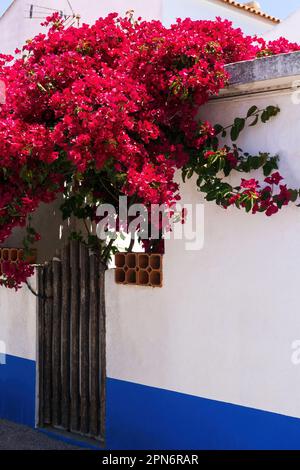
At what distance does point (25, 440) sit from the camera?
6664 millimetres

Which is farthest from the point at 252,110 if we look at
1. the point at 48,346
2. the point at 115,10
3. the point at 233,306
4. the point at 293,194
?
the point at 115,10

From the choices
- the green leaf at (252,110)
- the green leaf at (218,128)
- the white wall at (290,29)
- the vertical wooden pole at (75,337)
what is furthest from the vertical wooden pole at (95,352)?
the white wall at (290,29)

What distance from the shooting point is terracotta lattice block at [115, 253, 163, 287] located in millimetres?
5773

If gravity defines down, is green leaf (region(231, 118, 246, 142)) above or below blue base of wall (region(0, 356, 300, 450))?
above

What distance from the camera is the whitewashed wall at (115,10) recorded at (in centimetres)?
1278

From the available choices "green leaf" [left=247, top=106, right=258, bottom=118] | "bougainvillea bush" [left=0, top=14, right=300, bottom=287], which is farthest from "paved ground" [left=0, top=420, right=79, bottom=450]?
"green leaf" [left=247, top=106, right=258, bottom=118]

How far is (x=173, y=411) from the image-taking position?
561cm

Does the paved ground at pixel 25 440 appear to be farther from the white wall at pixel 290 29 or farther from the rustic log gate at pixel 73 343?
the white wall at pixel 290 29

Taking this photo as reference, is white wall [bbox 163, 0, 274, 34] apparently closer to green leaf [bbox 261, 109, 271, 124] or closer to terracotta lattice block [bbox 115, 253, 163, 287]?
terracotta lattice block [bbox 115, 253, 163, 287]

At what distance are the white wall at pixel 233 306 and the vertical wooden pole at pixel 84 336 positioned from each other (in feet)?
2.27

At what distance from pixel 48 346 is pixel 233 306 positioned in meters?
2.51

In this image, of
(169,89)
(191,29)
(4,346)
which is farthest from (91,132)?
(4,346)

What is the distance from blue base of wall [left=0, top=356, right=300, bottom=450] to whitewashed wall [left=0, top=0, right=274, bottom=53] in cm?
864

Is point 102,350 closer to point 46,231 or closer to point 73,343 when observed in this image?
point 73,343
